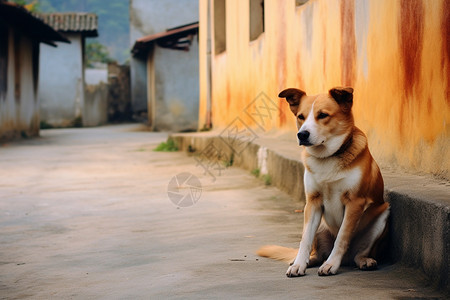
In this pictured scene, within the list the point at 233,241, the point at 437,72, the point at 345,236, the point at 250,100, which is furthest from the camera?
the point at 250,100

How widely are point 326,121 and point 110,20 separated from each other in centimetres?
7704

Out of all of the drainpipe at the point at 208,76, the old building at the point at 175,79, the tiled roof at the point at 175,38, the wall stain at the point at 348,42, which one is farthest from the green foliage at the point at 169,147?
the old building at the point at 175,79

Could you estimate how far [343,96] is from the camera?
3193 mm

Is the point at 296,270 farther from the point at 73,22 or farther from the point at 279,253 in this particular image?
the point at 73,22

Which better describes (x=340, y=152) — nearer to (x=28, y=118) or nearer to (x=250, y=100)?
(x=250, y=100)

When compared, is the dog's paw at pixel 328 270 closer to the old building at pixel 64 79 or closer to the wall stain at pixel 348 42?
the wall stain at pixel 348 42

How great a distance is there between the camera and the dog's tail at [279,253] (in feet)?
11.5

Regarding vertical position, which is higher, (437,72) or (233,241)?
(437,72)

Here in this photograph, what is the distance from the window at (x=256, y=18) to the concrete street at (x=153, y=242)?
2.90 meters

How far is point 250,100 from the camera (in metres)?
10.4

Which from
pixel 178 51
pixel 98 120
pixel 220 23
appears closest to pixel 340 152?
pixel 220 23

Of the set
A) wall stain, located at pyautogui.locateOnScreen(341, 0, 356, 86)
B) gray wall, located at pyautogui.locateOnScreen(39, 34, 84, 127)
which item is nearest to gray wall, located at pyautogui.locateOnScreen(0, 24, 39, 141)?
gray wall, located at pyautogui.locateOnScreen(39, 34, 84, 127)

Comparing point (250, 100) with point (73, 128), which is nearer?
point (250, 100)

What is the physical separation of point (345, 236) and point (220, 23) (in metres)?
10.9
